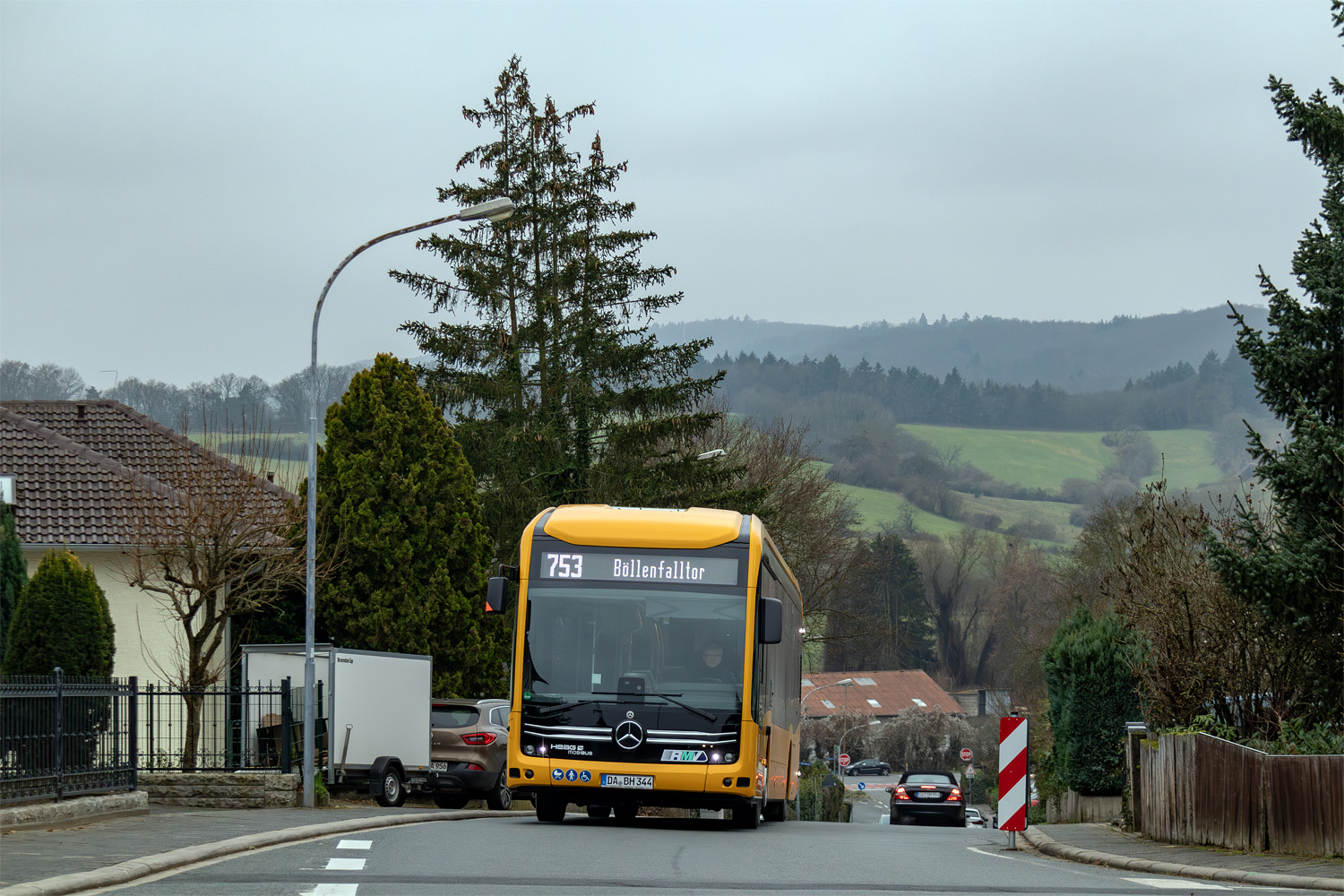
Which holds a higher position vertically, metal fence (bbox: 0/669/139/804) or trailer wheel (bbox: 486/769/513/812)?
metal fence (bbox: 0/669/139/804)

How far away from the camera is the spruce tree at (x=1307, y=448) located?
1627 centimetres

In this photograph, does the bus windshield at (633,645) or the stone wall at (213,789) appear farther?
the stone wall at (213,789)

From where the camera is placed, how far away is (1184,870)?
45.4 feet

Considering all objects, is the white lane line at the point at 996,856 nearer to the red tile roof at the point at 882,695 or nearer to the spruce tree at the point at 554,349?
the spruce tree at the point at 554,349

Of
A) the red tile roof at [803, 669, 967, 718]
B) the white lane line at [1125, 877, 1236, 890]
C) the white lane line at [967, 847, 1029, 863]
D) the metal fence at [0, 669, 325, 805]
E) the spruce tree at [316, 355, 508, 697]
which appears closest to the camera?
the white lane line at [1125, 877, 1236, 890]

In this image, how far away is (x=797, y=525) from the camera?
4819 cm

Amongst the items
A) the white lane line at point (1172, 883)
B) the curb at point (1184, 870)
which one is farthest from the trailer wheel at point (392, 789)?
the white lane line at point (1172, 883)

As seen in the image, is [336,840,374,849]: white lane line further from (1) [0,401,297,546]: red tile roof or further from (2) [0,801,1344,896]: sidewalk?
(1) [0,401,297,546]: red tile roof

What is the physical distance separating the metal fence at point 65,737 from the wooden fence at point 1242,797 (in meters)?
11.9

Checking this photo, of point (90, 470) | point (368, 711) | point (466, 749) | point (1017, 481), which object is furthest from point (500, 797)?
point (1017, 481)

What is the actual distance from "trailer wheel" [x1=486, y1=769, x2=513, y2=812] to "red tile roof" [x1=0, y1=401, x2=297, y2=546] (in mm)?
6086

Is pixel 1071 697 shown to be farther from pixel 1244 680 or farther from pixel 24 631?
pixel 24 631

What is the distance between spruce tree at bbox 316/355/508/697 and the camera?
31.6 meters

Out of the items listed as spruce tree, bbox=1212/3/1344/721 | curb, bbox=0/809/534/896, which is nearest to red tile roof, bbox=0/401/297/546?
curb, bbox=0/809/534/896
